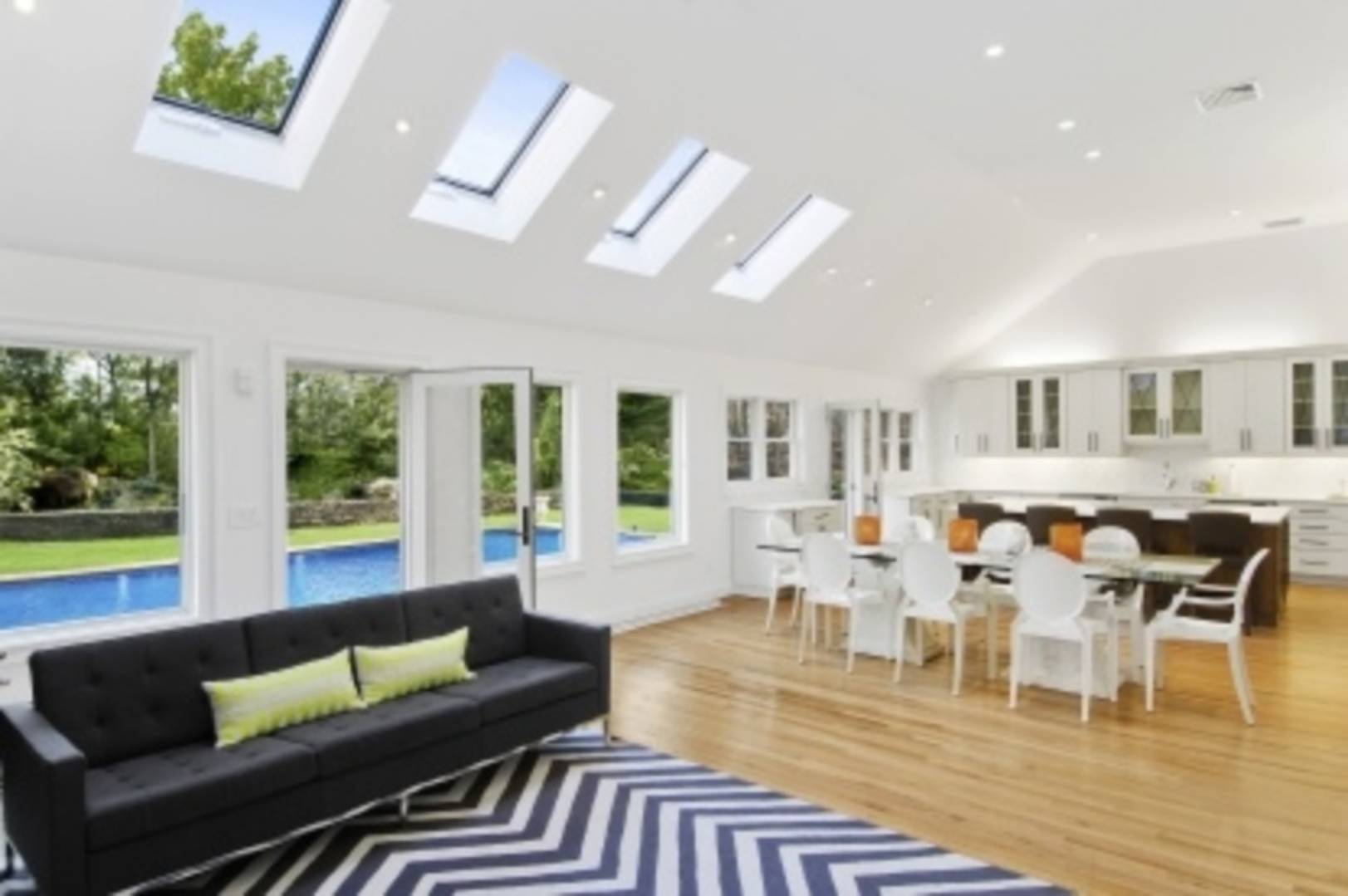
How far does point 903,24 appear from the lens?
4.14 meters

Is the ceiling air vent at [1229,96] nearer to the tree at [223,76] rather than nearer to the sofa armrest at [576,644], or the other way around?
the sofa armrest at [576,644]

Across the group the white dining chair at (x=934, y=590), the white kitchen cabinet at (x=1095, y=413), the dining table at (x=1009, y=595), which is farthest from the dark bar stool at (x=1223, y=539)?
the white kitchen cabinet at (x=1095, y=413)

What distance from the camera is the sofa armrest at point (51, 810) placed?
2537 millimetres

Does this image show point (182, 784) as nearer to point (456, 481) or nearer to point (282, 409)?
point (282, 409)

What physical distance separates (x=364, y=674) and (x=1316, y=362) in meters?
9.61

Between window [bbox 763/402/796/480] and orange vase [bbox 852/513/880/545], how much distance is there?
266 centimetres

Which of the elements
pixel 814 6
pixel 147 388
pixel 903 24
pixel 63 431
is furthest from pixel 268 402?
pixel 903 24

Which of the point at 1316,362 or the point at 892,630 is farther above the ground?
the point at 1316,362

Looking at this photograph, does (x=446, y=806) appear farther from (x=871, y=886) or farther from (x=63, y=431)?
(x=63, y=431)

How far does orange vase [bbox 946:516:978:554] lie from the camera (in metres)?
5.89

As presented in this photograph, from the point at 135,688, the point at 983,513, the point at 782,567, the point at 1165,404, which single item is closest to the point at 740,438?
the point at 782,567

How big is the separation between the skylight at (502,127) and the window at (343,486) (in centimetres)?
148

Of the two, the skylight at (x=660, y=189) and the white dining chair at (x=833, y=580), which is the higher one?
the skylight at (x=660, y=189)

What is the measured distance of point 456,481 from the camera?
5754 mm
